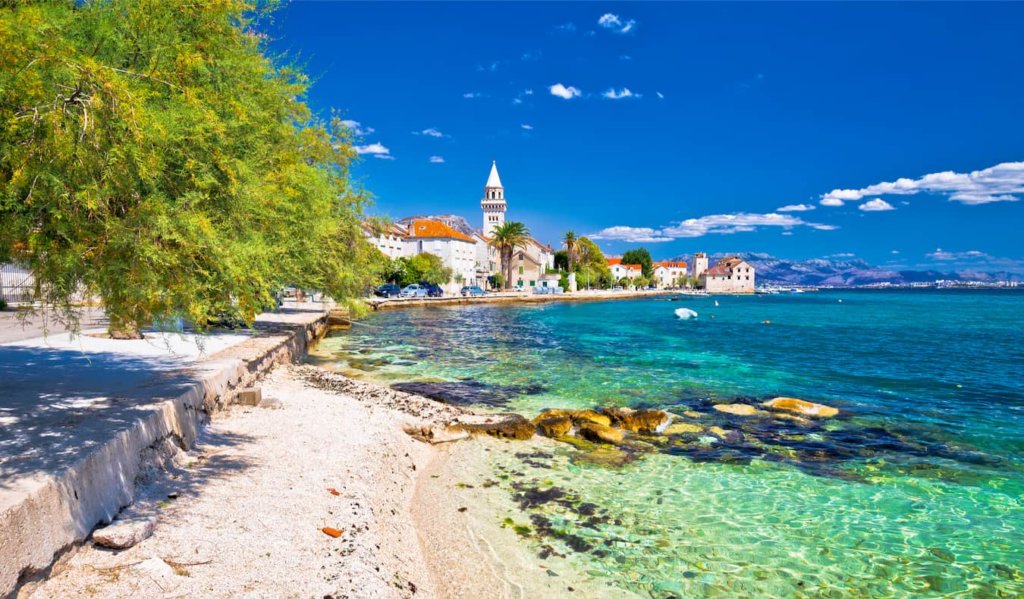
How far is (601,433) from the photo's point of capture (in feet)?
39.0

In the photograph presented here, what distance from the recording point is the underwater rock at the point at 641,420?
501 inches

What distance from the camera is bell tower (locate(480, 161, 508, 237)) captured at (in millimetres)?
131125

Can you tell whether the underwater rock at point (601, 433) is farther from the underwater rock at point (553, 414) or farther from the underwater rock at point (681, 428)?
the underwater rock at point (681, 428)

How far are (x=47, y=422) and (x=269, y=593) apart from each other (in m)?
4.06

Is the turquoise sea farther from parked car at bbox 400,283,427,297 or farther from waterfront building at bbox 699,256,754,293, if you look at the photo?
waterfront building at bbox 699,256,754,293

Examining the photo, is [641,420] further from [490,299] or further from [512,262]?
[512,262]

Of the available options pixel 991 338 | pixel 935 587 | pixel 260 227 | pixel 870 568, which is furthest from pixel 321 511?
pixel 991 338

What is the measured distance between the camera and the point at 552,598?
6.04m

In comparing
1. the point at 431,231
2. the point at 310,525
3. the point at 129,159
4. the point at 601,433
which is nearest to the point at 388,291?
the point at 431,231

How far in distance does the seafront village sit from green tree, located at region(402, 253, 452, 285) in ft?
1.47

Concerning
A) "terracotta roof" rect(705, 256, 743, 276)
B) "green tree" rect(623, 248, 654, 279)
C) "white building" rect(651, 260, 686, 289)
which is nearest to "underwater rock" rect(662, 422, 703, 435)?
"green tree" rect(623, 248, 654, 279)

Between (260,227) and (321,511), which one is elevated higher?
(260,227)

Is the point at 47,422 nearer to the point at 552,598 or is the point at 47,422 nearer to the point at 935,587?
the point at 552,598

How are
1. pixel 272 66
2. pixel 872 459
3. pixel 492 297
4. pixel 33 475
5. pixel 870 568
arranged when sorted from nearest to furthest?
pixel 33 475 < pixel 870 568 < pixel 872 459 < pixel 272 66 < pixel 492 297
